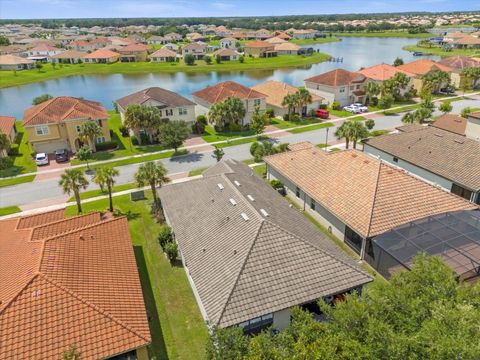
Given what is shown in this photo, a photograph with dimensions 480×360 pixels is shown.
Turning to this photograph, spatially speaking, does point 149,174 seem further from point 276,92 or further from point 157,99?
point 276,92

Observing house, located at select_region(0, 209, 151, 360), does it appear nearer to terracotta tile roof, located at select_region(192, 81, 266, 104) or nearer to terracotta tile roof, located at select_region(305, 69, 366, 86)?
terracotta tile roof, located at select_region(192, 81, 266, 104)

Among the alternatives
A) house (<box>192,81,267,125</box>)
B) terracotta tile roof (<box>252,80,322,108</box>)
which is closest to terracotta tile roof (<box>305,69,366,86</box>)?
terracotta tile roof (<box>252,80,322,108</box>)

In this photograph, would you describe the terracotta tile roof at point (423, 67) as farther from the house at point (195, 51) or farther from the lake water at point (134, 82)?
the house at point (195, 51)

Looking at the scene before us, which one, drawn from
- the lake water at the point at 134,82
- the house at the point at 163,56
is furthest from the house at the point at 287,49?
the house at the point at 163,56

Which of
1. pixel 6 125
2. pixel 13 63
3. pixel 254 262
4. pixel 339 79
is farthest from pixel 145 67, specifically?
pixel 254 262

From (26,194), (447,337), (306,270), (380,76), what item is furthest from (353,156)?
(380,76)

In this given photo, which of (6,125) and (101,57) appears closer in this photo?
(6,125)
